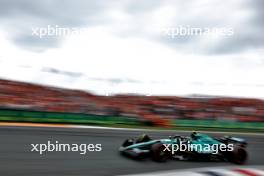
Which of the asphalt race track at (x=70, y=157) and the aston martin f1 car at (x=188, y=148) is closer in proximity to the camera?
the asphalt race track at (x=70, y=157)

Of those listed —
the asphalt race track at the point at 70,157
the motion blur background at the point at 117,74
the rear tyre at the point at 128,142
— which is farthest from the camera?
the rear tyre at the point at 128,142

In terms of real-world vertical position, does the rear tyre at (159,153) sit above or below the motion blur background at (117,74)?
below

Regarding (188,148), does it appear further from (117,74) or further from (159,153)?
(117,74)

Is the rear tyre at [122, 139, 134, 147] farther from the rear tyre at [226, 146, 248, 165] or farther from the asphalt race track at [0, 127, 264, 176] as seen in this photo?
the rear tyre at [226, 146, 248, 165]

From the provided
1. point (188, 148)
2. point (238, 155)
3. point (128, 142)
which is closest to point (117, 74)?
point (128, 142)

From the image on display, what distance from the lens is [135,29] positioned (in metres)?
4.31

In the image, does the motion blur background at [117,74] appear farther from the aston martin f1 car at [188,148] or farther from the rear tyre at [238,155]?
the rear tyre at [238,155]

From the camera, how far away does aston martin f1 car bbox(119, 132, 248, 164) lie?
4805 millimetres

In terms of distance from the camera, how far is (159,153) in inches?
190

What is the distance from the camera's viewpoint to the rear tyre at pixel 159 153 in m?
4.79

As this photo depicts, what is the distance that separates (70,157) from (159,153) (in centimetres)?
104

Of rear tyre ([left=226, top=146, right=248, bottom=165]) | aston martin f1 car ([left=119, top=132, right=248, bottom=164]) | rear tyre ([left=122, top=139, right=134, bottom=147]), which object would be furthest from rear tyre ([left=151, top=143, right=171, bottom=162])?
rear tyre ([left=226, top=146, right=248, bottom=165])

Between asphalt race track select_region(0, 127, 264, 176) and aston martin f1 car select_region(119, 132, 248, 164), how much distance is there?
78mm

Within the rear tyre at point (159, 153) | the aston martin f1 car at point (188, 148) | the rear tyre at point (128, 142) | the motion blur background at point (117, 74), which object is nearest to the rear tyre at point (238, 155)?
the aston martin f1 car at point (188, 148)
